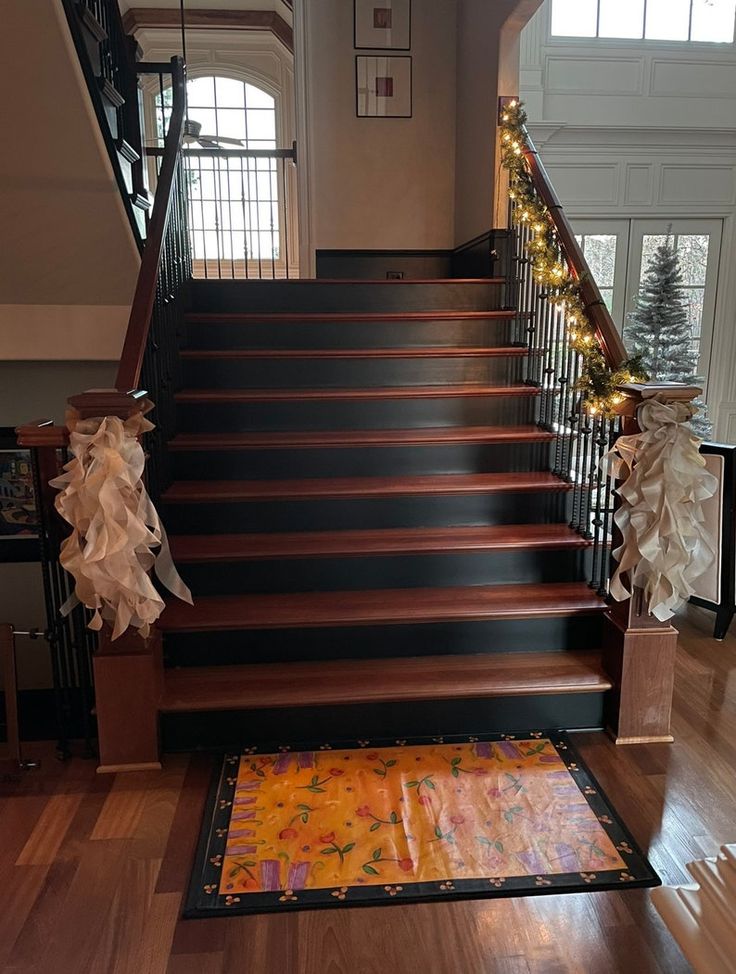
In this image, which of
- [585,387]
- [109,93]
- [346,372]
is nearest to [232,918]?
[585,387]

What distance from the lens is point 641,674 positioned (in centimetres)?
266

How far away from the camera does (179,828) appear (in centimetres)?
225

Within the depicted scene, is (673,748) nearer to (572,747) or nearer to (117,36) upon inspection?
(572,747)

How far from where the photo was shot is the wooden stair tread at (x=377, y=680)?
8.55 feet

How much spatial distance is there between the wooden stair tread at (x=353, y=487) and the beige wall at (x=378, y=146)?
8.94ft

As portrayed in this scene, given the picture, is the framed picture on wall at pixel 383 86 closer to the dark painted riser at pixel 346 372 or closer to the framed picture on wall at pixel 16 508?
the dark painted riser at pixel 346 372

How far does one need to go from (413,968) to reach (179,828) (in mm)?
841

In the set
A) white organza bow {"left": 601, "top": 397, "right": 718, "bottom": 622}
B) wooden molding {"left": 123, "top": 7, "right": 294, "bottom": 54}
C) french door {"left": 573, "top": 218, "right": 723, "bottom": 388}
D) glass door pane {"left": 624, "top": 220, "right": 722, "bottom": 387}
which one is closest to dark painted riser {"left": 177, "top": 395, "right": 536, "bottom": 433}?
white organza bow {"left": 601, "top": 397, "right": 718, "bottom": 622}

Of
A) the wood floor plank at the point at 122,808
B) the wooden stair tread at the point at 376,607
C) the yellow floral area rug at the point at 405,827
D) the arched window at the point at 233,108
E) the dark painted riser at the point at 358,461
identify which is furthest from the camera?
the arched window at the point at 233,108

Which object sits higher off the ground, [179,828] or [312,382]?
[312,382]

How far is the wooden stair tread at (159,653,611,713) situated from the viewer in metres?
2.61

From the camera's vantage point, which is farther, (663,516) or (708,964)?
(663,516)

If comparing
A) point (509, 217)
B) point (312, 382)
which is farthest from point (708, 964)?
point (509, 217)

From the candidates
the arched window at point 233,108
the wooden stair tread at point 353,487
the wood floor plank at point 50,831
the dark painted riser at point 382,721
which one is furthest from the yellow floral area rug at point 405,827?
the arched window at point 233,108
